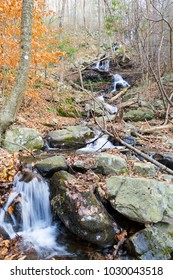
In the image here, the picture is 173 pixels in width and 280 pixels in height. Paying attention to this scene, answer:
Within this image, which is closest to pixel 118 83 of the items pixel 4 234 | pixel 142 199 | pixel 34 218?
pixel 142 199

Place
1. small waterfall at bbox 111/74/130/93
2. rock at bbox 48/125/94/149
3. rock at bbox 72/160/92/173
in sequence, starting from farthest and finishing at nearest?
small waterfall at bbox 111/74/130/93 < rock at bbox 48/125/94/149 < rock at bbox 72/160/92/173

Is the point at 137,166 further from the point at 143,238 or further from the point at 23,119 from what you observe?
the point at 23,119

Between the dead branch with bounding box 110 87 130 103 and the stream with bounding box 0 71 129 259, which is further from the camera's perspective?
the dead branch with bounding box 110 87 130 103

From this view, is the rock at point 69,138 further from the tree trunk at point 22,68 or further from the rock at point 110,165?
the rock at point 110,165

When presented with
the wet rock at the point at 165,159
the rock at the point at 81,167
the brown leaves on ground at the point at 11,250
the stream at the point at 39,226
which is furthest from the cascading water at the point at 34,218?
the wet rock at the point at 165,159

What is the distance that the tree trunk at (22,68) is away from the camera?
5.99m

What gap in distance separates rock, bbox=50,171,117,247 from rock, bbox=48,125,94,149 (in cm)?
306

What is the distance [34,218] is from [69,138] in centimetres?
366

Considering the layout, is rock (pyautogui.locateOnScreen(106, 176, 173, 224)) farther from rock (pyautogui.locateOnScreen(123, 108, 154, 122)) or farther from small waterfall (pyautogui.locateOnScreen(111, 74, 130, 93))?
small waterfall (pyautogui.locateOnScreen(111, 74, 130, 93))

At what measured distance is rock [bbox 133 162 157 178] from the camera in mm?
5182

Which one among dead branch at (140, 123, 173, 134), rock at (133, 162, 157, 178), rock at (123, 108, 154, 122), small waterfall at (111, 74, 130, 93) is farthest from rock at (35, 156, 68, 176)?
small waterfall at (111, 74, 130, 93)

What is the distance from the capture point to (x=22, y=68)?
20.5ft

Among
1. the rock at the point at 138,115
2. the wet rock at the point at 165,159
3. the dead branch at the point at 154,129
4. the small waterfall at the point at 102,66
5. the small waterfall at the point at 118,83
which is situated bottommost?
the wet rock at the point at 165,159

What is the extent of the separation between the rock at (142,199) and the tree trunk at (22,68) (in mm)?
3580
